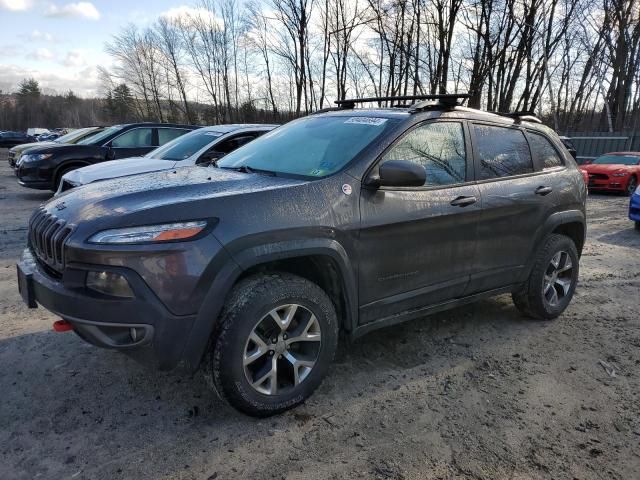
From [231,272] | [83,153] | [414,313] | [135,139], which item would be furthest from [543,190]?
[83,153]

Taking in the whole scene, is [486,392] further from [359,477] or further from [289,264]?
[289,264]

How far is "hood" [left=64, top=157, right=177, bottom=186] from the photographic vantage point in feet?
20.8

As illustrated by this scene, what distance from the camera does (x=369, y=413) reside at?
111 inches

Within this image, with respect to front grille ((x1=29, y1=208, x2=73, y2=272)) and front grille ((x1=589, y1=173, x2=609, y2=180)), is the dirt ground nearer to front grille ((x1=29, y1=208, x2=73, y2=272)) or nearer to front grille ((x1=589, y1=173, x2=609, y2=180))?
front grille ((x1=29, y1=208, x2=73, y2=272))

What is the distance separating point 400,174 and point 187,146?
5385 millimetres

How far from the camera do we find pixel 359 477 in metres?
2.28

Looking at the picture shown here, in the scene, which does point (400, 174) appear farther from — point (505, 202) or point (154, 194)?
point (154, 194)

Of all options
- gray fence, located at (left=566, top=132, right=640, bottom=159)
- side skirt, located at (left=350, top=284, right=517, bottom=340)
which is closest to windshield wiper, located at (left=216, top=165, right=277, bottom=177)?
side skirt, located at (left=350, top=284, right=517, bottom=340)

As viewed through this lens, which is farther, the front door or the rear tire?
the rear tire

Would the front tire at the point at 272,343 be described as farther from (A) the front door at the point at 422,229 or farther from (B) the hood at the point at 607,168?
(B) the hood at the point at 607,168

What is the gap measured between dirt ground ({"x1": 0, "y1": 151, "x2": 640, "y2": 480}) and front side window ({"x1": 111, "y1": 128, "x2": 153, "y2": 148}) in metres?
6.75

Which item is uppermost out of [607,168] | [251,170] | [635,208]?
[251,170]

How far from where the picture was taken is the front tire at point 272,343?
98.4 inches

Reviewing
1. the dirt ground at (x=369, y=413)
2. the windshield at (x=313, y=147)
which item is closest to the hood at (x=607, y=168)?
the dirt ground at (x=369, y=413)
